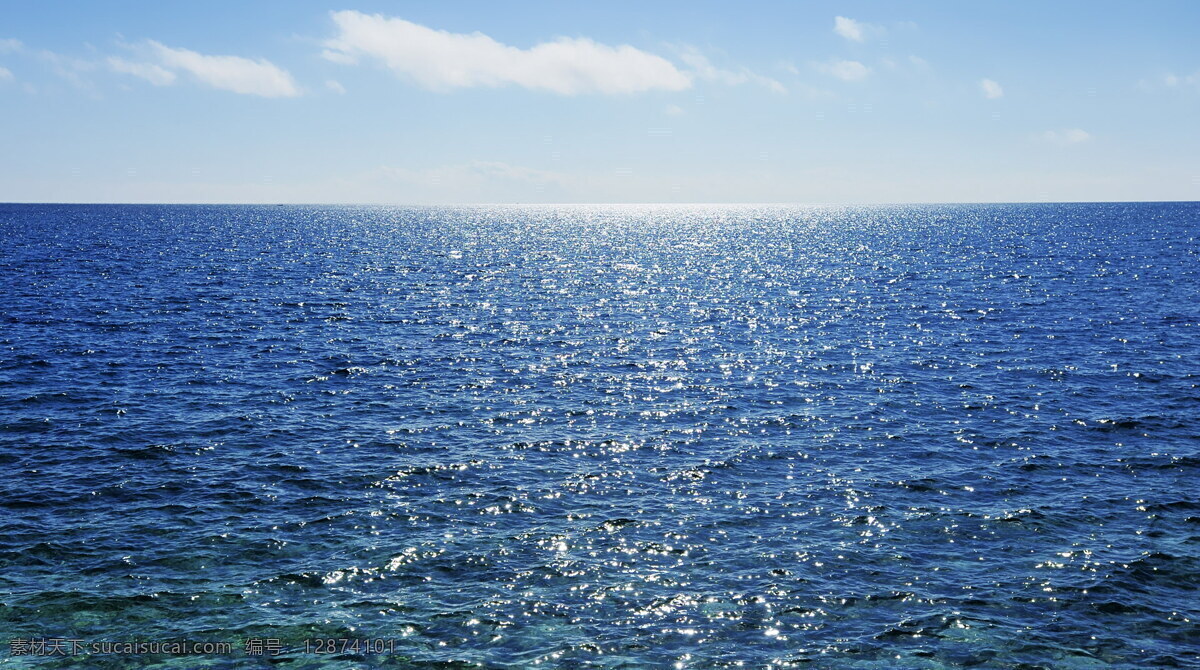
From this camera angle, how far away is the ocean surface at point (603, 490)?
20.0 metres

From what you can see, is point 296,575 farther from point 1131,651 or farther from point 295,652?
point 1131,651

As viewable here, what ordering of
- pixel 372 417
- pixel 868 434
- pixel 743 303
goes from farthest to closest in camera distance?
pixel 743 303, pixel 372 417, pixel 868 434

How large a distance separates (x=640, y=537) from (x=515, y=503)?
17.8 feet

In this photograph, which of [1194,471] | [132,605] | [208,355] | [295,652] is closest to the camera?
[295,652]

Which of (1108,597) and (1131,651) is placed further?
(1108,597)

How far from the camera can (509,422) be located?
3856 cm

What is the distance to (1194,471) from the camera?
31078 millimetres

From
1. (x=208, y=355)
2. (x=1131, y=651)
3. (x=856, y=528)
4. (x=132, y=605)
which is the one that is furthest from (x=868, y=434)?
(x=208, y=355)

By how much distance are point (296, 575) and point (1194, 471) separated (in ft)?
115

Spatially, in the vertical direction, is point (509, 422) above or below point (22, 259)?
below

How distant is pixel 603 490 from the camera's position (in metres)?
29.7

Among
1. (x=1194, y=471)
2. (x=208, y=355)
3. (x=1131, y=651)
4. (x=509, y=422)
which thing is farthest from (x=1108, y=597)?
(x=208, y=355)

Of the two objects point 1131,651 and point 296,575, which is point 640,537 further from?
point 1131,651

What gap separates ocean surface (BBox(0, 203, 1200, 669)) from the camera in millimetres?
20047
